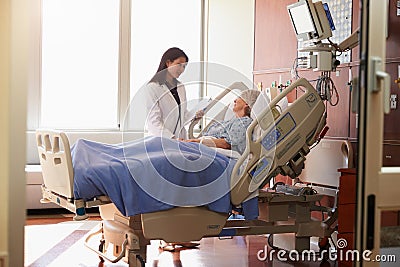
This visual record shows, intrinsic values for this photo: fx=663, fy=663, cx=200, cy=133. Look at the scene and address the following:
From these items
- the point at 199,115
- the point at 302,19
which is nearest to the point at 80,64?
the point at 199,115

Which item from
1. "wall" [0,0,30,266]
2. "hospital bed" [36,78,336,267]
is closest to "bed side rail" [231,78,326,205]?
"hospital bed" [36,78,336,267]

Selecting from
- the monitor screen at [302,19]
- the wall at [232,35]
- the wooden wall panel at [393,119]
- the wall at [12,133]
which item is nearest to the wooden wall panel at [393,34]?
the wooden wall panel at [393,119]

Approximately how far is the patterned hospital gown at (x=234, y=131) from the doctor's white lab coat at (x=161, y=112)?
301mm

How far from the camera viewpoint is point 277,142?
3920 millimetres

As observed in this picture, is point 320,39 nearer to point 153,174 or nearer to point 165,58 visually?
point 165,58

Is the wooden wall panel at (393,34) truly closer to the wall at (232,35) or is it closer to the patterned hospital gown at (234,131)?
the patterned hospital gown at (234,131)

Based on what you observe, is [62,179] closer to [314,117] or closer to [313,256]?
[314,117]

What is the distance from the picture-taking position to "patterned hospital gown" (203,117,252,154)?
434 cm

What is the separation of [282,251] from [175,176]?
1381 millimetres

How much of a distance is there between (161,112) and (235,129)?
591mm

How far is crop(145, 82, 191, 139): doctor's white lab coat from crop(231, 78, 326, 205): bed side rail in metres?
0.88

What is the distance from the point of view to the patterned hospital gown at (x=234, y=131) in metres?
4.34

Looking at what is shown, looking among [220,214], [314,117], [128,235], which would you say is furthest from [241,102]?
[128,235]

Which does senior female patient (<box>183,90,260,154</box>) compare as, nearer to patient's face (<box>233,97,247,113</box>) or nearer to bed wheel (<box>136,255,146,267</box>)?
patient's face (<box>233,97,247,113</box>)
